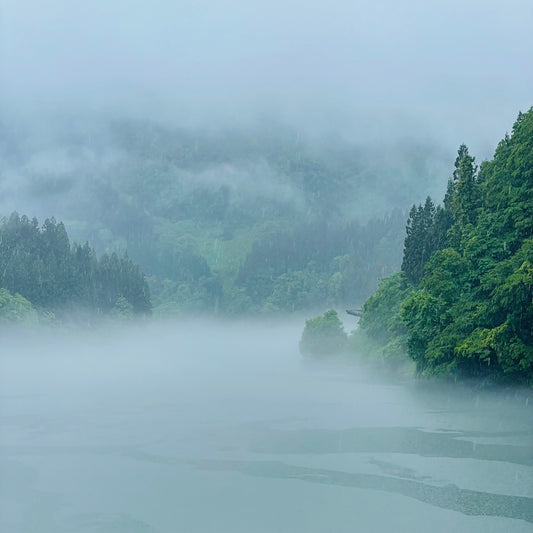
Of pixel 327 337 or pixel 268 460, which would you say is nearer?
pixel 268 460

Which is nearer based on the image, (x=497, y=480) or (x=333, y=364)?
(x=497, y=480)

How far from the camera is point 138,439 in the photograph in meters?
38.1

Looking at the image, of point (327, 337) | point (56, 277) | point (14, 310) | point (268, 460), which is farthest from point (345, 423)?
point (56, 277)

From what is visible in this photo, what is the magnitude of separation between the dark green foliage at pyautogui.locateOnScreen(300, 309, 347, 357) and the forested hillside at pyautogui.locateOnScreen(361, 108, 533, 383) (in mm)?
47428

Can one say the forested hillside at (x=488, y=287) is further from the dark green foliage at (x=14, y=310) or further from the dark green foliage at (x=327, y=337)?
the dark green foliage at (x=14, y=310)

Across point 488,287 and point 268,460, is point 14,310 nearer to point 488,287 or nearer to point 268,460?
point 488,287

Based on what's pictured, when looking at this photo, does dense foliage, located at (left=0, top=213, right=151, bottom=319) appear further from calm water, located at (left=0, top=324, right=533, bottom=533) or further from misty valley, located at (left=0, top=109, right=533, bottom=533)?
calm water, located at (left=0, top=324, right=533, bottom=533)

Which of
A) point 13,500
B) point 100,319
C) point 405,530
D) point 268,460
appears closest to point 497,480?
point 405,530

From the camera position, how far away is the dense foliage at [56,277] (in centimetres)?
14588

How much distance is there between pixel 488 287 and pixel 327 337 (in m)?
63.3

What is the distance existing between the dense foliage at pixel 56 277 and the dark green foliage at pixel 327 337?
49111 mm

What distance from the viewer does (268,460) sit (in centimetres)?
3241

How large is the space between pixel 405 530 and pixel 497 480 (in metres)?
7.05

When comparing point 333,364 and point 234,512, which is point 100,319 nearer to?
point 333,364
